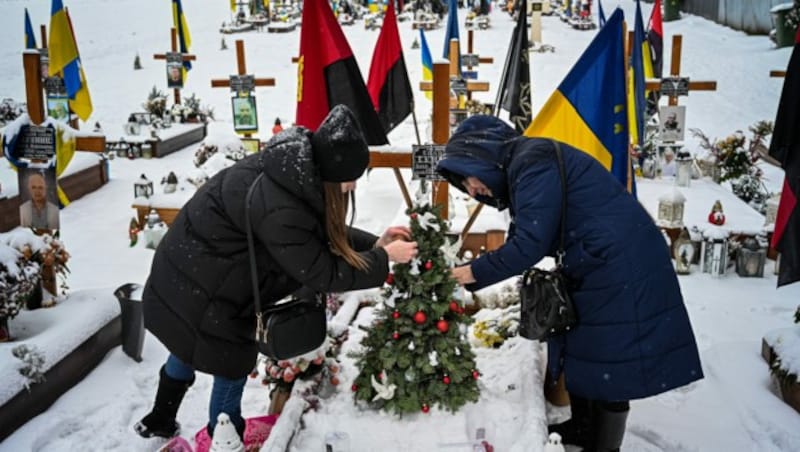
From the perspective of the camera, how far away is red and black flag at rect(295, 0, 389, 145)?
172 inches

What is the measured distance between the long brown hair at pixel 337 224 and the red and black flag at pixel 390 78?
3214mm

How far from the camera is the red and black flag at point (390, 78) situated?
5.70m

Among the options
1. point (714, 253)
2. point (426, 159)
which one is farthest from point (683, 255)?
point (426, 159)

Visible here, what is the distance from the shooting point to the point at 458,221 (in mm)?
6156

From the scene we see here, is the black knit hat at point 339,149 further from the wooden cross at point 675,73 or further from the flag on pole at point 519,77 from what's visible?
the wooden cross at point 675,73

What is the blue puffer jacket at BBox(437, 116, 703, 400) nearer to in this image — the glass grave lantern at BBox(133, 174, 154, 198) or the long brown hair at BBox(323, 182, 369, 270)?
the long brown hair at BBox(323, 182, 369, 270)

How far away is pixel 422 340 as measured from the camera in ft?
10.6

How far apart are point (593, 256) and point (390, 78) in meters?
3.57

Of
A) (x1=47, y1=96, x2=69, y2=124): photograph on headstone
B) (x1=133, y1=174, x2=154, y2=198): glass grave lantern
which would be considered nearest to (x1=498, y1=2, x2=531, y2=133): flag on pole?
(x1=133, y1=174, x2=154, y2=198): glass grave lantern

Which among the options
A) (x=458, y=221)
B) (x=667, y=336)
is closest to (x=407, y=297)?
(x=667, y=336)

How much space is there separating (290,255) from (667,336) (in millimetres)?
1385

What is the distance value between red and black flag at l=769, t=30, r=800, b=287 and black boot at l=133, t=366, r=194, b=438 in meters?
2.92

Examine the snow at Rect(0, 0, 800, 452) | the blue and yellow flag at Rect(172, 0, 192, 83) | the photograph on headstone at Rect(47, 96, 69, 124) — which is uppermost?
the blue and yellow flag at Rect(172, 0, 192, 83)

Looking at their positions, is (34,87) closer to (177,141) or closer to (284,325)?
(284,325)
